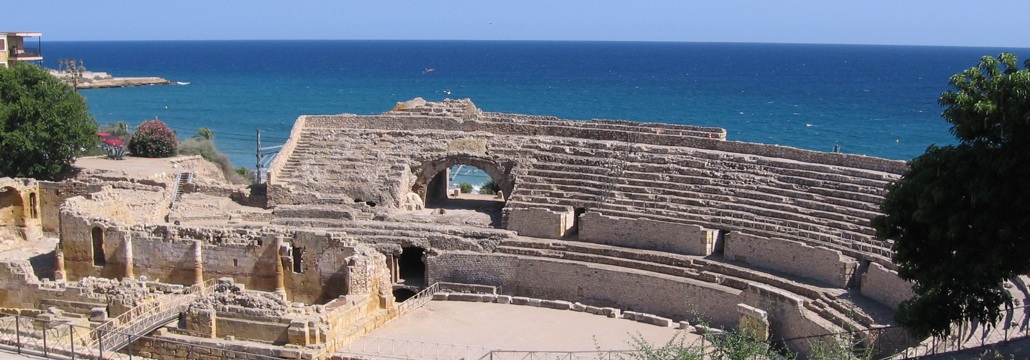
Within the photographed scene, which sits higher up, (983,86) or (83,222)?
(983,86)

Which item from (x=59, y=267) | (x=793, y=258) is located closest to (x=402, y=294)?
(x=59, y=267)

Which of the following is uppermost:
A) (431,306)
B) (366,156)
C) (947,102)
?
Result: (947,102)

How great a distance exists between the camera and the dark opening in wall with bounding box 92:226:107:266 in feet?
96.6

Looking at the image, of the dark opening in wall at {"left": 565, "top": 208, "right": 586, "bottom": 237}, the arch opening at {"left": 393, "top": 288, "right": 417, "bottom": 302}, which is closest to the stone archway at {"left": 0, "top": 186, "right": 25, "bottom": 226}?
the arch opening at {"left": 393, "top": 288, "right": 417, "bottom": 302}

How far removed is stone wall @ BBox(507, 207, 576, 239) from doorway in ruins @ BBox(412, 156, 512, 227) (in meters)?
1.04

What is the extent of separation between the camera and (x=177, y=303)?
24625 millimetres

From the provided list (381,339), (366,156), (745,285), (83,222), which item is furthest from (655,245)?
(83,222)

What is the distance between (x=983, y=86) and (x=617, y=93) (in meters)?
95.8

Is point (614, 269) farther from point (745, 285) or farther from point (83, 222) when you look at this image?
point (83, 222)

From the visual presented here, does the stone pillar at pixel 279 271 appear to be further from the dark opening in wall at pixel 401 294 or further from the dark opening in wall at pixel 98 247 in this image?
the dark opening in wall at pixel 98 247

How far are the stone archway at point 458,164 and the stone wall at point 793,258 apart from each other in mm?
8424

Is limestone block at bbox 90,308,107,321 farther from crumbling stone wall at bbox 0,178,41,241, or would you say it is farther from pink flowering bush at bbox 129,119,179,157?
pink flowering bush at bbox 129,119,179,157

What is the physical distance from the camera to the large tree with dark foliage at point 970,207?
1577cm

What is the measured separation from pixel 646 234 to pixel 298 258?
32.4 ft
